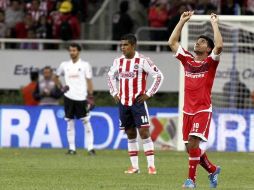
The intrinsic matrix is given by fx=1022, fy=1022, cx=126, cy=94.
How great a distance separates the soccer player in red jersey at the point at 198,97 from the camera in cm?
1535

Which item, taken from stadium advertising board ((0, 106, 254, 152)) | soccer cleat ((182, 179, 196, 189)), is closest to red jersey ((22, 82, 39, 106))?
stadium advertising board ((0, 106, 254, 152))

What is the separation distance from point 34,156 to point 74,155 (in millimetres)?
949

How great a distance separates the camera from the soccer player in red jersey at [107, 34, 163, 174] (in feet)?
60.3

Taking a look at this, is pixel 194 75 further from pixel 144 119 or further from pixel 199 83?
pixel 144 119

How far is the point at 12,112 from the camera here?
2670cm

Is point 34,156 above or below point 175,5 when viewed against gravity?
below

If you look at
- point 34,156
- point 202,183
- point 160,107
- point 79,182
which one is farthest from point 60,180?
point 160,107

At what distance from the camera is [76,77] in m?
24.2

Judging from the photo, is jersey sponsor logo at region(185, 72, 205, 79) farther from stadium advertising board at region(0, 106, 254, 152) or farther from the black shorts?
stadium advertising board at region(0, 106, 254, 152)

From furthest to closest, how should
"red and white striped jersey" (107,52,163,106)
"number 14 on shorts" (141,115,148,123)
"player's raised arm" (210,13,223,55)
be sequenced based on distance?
"red and white striped jersey" (107,52,163,106) → "number 14 on shorts" (141,115,148,123) → "player's raised arm" (210,13,223,55)

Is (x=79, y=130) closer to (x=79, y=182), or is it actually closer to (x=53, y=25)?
(x=53, y=25)

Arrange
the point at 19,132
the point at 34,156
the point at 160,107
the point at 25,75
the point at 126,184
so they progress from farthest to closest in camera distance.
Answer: the point at 25,75 < the point at 160,107 < the point at 19,132 < the point at 34,156 < the point at 126,184

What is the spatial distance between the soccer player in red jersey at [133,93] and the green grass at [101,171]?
1.61ft

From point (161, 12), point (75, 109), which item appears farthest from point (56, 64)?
point (75, 109)
